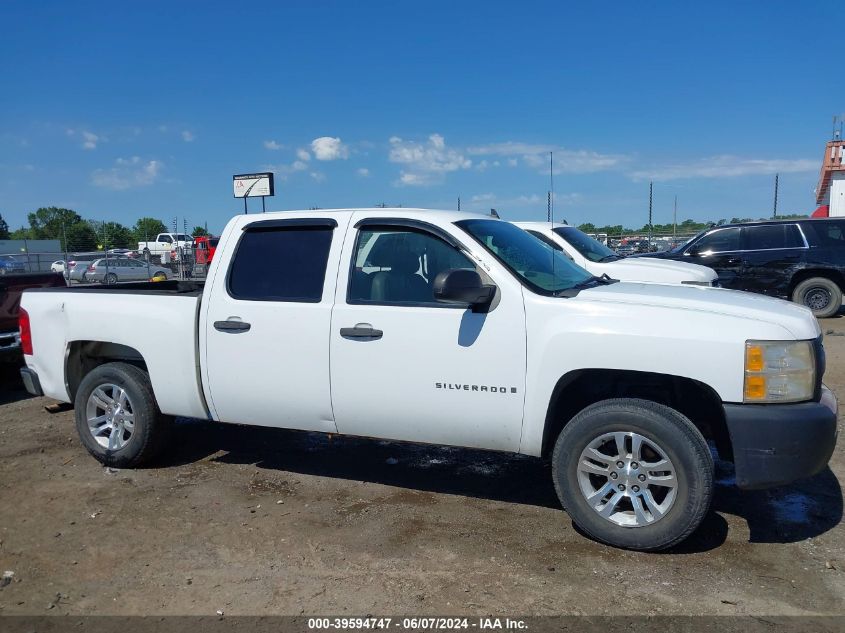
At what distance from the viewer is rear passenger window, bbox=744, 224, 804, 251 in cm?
1253

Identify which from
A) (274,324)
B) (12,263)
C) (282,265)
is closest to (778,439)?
(274,324)

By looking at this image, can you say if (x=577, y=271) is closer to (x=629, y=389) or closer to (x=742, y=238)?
(x=629, y=389)

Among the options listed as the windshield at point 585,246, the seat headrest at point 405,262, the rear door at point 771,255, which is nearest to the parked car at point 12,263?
the windshield at point 585,246

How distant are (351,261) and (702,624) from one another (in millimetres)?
2818

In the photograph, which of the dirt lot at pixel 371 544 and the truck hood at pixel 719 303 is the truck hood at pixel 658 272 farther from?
the truck hood at pixel 719 303

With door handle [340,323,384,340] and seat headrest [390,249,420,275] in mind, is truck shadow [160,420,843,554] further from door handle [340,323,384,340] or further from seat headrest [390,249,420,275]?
seat headrest [390,249,420,275]

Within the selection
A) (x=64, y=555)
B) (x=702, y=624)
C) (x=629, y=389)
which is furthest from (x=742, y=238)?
(x=64, y=555)

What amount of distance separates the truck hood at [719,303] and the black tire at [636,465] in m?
0.58

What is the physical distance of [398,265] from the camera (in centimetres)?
438

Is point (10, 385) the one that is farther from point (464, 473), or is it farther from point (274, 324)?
point (464, 473)

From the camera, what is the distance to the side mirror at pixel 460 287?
3764 millimetres

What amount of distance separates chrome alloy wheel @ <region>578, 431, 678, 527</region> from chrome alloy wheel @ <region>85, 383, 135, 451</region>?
3.40 m

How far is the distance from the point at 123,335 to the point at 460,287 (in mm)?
2764

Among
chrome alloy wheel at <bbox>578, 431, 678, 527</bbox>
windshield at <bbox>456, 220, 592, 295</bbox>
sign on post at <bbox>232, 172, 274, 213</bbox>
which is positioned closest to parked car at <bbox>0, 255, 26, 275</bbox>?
sign on post at <bbox>232, 172, 274, 213</bbox>
